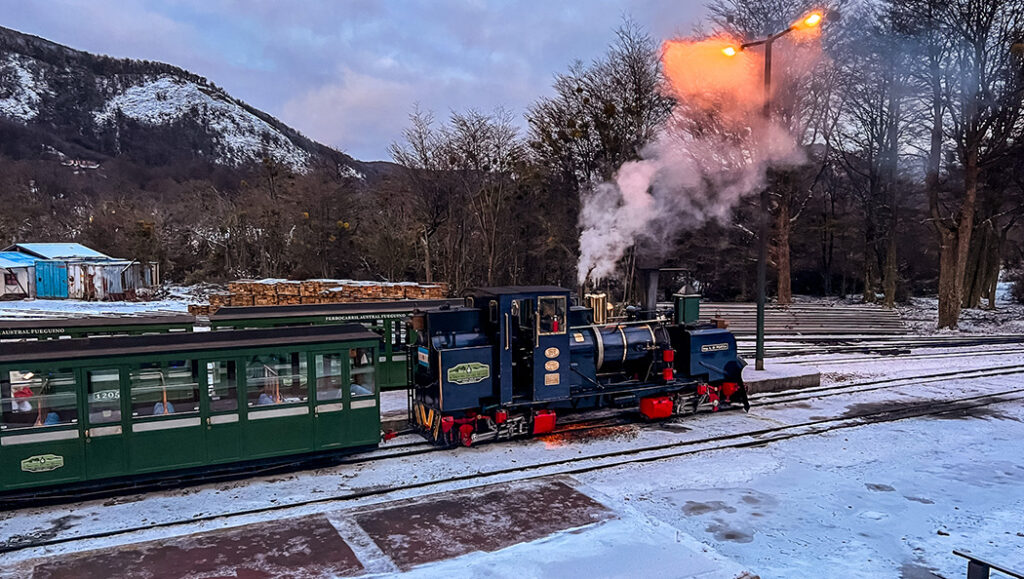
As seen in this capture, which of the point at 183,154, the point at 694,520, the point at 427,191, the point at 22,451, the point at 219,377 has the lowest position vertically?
the point at 694,520

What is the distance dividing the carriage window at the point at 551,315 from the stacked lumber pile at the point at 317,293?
47.2 ft

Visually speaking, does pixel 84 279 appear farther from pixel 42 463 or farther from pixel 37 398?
pixel 42 463

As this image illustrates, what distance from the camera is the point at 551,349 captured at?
457 inches

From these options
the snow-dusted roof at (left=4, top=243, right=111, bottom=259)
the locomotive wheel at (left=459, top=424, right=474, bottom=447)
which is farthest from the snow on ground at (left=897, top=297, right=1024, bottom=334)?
the snow-dusted roof at (left=4, top=243, right=111, bottom=259)

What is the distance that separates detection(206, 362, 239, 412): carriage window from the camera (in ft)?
30.3

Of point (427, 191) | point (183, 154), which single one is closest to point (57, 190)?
point (183, 154)

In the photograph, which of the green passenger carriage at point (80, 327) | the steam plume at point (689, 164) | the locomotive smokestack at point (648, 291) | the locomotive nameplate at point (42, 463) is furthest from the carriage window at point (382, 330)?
the locomotive nameplate at point (42, 463)

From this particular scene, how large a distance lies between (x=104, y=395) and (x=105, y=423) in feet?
1.28

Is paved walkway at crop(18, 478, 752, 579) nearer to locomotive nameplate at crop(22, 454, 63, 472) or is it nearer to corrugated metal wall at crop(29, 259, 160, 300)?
locomotive nameplate at crop(22, 454, 63, 472)

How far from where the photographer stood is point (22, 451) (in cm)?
823

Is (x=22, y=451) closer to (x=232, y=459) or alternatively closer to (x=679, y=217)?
(x=232, y=459)

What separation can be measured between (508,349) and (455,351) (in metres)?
1.02

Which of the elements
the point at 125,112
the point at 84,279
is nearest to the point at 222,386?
the point at 84,279

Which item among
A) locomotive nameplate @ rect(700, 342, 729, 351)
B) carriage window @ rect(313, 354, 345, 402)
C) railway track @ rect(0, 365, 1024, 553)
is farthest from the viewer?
locomotive nameplate @ rect(700, 342, 729, 351)
